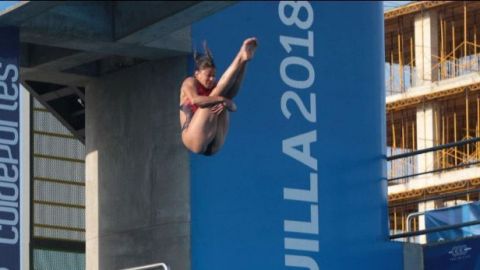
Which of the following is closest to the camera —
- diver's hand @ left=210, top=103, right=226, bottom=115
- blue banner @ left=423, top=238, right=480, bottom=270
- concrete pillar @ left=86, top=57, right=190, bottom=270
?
diver's hand @ left=210, top=103, right=226, bottom=115

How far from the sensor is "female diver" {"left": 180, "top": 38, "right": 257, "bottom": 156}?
13641 millimetres

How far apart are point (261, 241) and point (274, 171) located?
0.95m

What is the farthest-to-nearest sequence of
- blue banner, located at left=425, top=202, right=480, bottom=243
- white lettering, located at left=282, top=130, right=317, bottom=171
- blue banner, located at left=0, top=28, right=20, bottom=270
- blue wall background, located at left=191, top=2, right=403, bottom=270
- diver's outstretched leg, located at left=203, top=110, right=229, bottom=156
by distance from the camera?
blue banner, located at left=425, top=202, right=480, bottom=243 < white lettering, located at left=282, top=130, right=317, bottom=171 < blue wall background, located at left=191, top=2, right=403, bottom=270 < blue banner, located at left=0, top=28, right=20, bottom=270 < diver's outstretched leg, located at left=203, top=110, right=229, bottom=156

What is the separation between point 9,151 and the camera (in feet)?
62.4

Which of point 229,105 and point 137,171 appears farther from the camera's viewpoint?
point 137,171

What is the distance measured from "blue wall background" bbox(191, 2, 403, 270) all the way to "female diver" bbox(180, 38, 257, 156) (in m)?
5.57

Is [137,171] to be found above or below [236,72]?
above

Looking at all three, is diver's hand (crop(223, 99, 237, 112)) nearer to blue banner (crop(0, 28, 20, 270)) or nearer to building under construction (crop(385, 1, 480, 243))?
blue banner (crop(0, 28, 20, 270))

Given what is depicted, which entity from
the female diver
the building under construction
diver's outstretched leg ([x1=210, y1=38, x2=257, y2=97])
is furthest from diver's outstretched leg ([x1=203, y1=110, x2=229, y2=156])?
the building under construction

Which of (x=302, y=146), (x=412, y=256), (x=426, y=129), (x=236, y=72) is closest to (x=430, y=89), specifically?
(x=426, y=129)

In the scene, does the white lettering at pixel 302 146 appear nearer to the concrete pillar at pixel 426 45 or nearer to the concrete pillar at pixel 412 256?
the concrete pillar at pixel 412 256

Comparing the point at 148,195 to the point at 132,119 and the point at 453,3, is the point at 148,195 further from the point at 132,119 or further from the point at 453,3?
the point at 453,3

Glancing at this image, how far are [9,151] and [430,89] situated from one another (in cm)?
5973

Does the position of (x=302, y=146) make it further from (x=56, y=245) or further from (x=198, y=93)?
(x=56, y=245)
